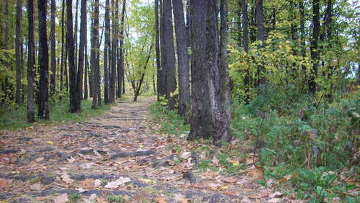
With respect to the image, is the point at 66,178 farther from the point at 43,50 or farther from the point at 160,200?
the point at 43,50

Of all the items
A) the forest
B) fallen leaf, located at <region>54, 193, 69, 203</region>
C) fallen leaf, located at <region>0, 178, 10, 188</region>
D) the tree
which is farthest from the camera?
the tree

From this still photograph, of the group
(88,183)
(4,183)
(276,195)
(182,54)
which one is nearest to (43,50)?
(182,54)

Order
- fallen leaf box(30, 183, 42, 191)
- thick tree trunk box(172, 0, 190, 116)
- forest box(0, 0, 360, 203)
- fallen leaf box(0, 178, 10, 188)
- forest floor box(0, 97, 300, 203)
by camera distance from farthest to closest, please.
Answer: thick tree trunk box(172, 0, 190, 116)
fallen leaf box(0, 178, 10, 188)
fallen leaf box(30, 183, 42, 191)
forest box(0, 0, 360, 203)
forest floor box(0, 97, 300, 203)

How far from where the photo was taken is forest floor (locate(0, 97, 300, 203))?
4.30 metres

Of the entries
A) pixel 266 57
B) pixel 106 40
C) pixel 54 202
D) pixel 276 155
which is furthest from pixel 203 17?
pixel 106 40

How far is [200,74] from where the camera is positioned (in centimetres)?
811

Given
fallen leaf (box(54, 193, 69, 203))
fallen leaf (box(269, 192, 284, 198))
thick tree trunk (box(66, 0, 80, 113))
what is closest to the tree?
thick tree trunk (box(66, 0, 80, 113))

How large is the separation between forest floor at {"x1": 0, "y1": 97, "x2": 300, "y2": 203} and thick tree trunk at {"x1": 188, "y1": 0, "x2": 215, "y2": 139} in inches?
23.9

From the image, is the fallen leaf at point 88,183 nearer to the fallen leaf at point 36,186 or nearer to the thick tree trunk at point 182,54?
the fallen leaf at point 36,186

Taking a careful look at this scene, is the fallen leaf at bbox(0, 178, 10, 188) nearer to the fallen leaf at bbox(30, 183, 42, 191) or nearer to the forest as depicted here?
the forest

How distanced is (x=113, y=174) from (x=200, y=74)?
3.77m

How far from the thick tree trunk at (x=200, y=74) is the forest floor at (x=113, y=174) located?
61 centimetres

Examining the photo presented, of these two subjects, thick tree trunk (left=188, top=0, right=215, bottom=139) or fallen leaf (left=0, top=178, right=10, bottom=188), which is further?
thick tree trunk (left=188, top=0, right=215, bottom=139)

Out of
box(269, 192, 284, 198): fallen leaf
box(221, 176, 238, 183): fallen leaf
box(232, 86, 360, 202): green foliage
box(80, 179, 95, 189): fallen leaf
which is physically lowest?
box(221, 176, 238, 183): fallen leaf
